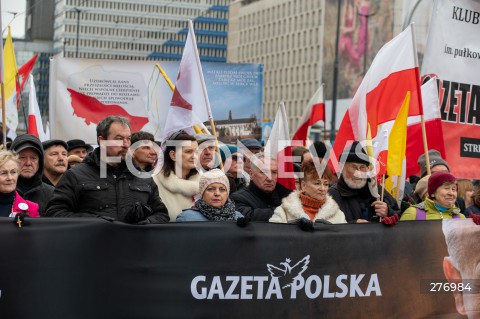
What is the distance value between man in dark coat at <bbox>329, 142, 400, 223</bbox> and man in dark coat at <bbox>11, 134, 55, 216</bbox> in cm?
185

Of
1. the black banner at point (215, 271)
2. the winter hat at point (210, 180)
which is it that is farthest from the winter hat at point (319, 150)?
the black banner at point (215, 271)

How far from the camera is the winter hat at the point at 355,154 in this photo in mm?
7023

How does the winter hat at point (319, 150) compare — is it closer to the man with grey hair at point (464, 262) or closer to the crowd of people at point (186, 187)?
the crowd of people at point (186, 187)

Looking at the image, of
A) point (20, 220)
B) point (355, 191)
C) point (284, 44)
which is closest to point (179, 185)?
point (355, 191)

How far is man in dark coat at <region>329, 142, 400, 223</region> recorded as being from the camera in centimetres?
698

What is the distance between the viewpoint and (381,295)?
18.9 ft

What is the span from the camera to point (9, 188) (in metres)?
5.84

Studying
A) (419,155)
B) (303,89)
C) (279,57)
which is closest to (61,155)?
(419,155)

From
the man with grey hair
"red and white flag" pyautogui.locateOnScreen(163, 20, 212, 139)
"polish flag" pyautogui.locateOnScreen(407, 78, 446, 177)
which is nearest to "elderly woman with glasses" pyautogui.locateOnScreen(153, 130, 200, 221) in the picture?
"red and white flag" pyautogui.locateOnScreen(163, 20, 212, 139)

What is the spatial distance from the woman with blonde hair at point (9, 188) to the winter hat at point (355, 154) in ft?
7.21

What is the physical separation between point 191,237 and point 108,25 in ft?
500

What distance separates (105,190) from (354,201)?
1752 mm

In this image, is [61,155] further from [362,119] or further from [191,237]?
[191,237]

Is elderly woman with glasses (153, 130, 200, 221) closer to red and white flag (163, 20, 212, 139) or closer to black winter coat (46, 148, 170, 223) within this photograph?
red and white flag (163, 20, 212, 139)
